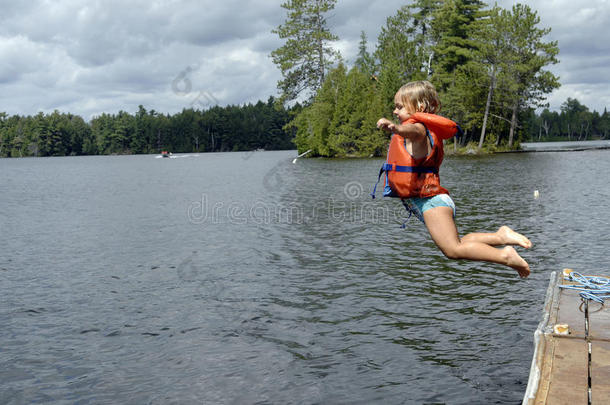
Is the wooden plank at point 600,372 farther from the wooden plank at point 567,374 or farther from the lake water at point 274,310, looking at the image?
the lake water at point 274,310

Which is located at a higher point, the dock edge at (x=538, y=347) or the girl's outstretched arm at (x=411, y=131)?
the girl's outstretched arm at (x=411, y=131)

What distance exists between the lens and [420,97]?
21.1 feet

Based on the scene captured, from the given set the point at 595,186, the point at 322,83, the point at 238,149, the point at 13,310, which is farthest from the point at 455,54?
the point at 238,149

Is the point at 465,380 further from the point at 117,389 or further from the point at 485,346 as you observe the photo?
the point at 117,389

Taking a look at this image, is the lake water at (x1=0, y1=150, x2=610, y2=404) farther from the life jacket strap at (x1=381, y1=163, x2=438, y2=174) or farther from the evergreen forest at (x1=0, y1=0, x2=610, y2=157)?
the evergreen forest at (x1=0, y1=0, x2=610, y2=157)

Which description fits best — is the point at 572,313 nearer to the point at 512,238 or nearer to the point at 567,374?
the point at 512,238

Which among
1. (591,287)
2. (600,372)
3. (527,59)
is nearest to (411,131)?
(600,372)

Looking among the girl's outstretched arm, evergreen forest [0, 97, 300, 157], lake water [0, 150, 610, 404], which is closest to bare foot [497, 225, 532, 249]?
the girl's outstretched arm

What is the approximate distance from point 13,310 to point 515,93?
74.0 m

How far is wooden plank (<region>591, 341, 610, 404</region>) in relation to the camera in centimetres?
483

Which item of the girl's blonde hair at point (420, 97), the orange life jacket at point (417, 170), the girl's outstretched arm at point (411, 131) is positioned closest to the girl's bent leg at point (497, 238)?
the orange life jacket at point (417, 170)

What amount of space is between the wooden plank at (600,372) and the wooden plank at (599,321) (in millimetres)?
230

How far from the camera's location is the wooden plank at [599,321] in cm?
624

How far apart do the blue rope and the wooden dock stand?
0.10m
